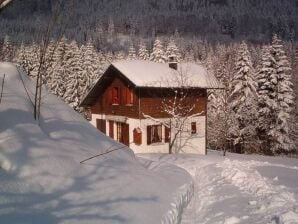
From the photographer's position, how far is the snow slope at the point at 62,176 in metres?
4.40

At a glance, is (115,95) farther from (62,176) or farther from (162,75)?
(62,176)

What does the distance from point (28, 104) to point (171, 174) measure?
4455 millimetres

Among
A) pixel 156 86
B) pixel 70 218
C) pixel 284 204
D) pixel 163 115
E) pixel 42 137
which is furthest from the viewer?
pixel 163 115

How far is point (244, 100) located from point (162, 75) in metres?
13.7

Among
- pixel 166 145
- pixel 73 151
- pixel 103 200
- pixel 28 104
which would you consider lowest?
A: pixel 166 145

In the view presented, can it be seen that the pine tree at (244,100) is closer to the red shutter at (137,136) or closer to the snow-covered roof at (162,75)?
the snow-covered roof at (162,75)

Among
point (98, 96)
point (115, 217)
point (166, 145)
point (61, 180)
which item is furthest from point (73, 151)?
point (98, 96)

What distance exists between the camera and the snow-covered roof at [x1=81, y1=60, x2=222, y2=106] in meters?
24.8

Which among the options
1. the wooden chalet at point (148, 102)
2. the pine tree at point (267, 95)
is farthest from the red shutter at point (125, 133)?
the pine tree at point (267, 95)

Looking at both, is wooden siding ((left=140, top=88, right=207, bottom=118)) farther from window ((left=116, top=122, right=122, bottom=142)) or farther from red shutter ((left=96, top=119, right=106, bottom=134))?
red shutter ((left=96, top=119, right=106, bottom=134))

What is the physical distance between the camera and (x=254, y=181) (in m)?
11.1

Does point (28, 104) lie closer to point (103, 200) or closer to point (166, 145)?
point (103, 200)

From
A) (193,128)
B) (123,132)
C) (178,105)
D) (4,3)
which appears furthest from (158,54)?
(4,3)

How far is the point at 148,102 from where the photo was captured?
83.6 feet
